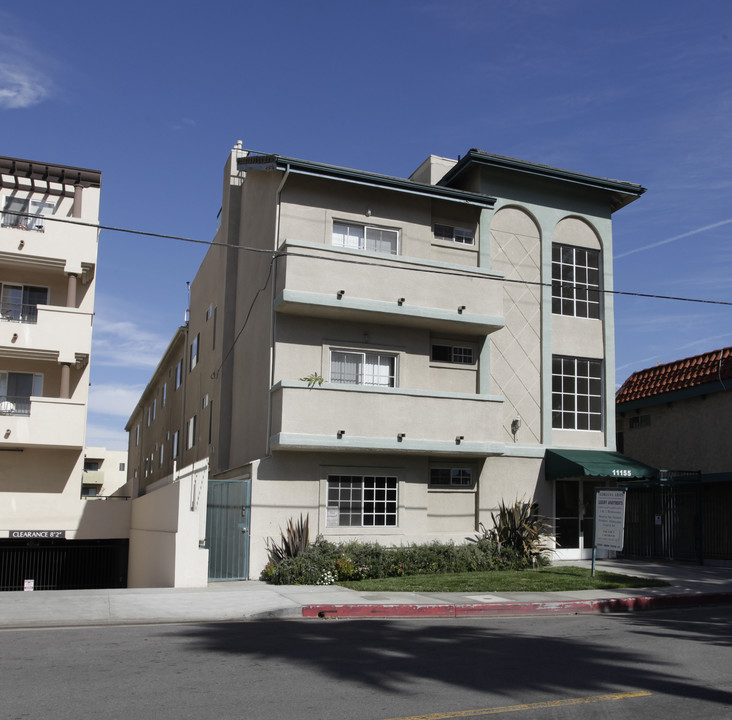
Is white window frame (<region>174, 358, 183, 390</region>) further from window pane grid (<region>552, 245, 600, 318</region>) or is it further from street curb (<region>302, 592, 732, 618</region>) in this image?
street curb (<region>302, 592, 732, 618</region>)

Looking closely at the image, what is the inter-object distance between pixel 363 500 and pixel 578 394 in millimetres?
7454

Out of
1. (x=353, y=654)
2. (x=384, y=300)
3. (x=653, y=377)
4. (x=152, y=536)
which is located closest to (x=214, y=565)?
(x=152, y=536)

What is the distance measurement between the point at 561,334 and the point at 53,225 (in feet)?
52.9

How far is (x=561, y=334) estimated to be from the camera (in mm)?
23344

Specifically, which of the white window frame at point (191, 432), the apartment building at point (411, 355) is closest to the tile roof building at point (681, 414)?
the apartment building at point (411, 355)

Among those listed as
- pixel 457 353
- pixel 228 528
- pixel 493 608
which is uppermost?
pixel 457 353

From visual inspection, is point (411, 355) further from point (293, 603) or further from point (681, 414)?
point (681, 414)

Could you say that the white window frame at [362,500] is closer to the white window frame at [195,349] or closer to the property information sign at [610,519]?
the property information sign at [610,519]

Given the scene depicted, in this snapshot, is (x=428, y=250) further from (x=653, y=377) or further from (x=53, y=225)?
(x=53, y=225)

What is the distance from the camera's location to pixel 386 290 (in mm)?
20156

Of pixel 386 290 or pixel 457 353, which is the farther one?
pixel 457 353

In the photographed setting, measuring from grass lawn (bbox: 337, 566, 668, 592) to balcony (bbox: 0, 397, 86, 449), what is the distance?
1213cm

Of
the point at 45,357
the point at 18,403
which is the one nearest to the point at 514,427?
the point at 45,357

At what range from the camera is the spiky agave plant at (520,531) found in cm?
1972
